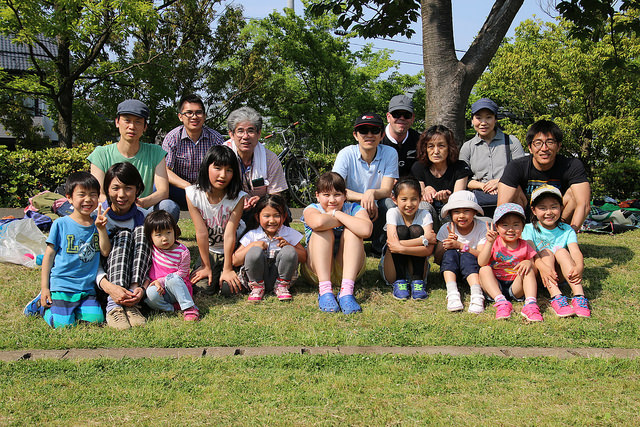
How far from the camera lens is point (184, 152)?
5375 mm

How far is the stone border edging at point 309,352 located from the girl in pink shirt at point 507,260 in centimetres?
78

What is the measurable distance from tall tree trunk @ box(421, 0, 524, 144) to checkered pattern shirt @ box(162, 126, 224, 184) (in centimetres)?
316

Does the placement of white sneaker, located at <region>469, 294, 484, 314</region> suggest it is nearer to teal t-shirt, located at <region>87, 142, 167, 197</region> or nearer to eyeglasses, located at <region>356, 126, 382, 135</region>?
eyeglasses, located at <region>356, 126, 382, 135</region>

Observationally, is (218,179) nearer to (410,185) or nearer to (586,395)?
(410,185)

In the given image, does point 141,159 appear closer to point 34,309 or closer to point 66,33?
point 34,309

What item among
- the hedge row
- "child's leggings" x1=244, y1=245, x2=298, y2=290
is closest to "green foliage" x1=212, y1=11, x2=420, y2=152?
the hedge row

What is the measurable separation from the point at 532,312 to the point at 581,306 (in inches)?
18.3

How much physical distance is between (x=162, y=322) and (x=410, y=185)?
2.33 metres

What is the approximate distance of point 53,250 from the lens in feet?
12.9

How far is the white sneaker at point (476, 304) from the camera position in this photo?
4.18 meters

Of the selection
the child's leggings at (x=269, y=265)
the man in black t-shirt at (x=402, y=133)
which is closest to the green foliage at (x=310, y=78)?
the man in black t-shirt at (x=402, y=133)

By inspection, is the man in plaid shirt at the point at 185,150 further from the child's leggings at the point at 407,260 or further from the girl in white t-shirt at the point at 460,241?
the girl in white t-shirt at the point at 460,241

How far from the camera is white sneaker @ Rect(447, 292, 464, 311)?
423cm

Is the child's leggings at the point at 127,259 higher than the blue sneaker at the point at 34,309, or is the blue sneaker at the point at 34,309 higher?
the child's leggings at the point at 127,259
